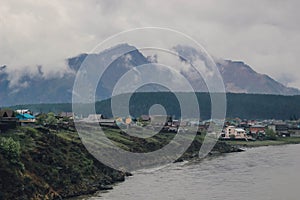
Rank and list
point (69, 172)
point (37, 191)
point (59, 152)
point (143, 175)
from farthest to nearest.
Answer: point (143, 175) < point (59, 152) < point (69, 172) < point (37, 191)

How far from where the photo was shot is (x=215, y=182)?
2069 inches

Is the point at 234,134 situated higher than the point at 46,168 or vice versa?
the point at 234,134

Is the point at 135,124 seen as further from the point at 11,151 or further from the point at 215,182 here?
the point at 11,151

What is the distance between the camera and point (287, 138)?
132 meters

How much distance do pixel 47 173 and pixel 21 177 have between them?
440 centimetres

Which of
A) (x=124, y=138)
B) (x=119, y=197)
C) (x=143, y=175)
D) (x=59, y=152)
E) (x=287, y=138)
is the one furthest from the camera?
(x=287, y=138)

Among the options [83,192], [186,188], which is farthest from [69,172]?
[186,188]

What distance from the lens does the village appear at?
60.8 meters

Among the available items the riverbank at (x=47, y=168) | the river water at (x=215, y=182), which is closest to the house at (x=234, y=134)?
the river water at (x=215, y=182)

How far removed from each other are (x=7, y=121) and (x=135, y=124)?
5565 centimetres

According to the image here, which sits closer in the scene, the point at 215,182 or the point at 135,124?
the point at 215,182

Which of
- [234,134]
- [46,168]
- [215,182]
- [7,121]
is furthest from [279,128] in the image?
[46,168]

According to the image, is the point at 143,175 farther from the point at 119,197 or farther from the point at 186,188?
the point at 119,197

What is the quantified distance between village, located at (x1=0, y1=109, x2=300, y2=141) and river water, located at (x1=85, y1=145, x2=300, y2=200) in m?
15.9
